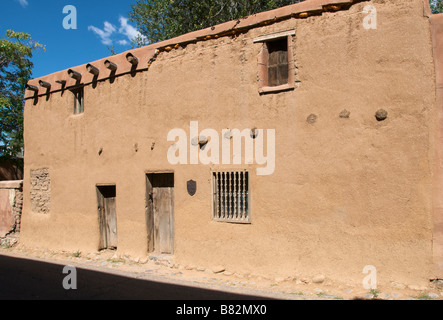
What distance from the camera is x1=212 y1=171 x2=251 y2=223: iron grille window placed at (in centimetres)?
673

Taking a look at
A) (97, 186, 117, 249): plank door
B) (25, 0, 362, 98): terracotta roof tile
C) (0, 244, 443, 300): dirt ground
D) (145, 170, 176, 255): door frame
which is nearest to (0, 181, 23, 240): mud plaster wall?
(0, 244, 443, 300): dirt ground

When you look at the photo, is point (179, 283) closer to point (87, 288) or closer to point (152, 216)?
point (87, 288)

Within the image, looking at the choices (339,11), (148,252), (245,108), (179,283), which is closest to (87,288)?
(179,283)

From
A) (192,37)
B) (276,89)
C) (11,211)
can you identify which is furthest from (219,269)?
(11,211)

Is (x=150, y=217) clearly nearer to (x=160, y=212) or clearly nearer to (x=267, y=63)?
(x=160, y=212)

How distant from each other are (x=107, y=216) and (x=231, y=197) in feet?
12.5

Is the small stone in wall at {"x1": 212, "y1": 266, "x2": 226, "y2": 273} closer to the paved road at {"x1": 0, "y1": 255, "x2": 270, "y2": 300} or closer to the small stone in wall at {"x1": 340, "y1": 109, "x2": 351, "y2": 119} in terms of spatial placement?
the paved road at {"x1": 0, "y1": 255, "x2": 270, "y2": 300}

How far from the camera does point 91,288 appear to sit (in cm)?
606

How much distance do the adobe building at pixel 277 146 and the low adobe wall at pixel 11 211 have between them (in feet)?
7.98

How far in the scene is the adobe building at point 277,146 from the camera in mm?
5348

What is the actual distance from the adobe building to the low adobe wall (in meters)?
2.43

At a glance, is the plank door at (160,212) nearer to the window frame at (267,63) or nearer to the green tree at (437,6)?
the window frame at (267,63)

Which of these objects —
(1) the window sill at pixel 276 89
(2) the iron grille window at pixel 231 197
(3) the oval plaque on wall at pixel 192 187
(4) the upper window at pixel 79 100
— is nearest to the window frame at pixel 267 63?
(1) the window sill at pixel 276 89
